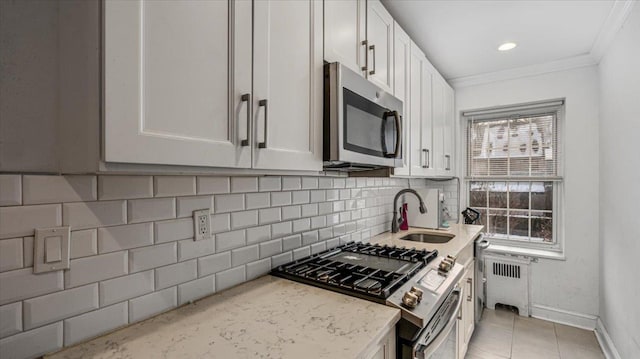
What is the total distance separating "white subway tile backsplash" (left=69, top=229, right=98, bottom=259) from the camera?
81cm

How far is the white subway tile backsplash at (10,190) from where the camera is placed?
71 cm

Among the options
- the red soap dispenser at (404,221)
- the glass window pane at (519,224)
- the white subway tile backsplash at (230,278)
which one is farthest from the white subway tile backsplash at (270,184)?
the glass window pane at (519,224)

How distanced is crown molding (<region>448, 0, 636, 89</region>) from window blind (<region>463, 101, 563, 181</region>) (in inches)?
13.1

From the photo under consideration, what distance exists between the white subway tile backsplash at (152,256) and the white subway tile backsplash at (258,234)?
1.10 feet

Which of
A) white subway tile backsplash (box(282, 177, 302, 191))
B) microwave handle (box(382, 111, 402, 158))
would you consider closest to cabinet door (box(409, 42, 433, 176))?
microwave handle (box(382, 111, 402, 158))

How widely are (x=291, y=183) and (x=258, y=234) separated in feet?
1.08

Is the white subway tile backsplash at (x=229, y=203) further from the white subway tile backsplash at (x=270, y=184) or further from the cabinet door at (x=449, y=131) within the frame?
the cabinet door at (x=449, y=131)

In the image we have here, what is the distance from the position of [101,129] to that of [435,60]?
2.98 m

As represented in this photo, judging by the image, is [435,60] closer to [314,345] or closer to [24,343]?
[314,345]

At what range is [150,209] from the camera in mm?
977

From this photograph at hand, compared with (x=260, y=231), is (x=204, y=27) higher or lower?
higher

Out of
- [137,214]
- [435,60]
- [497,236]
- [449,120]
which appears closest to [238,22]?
[137,214]

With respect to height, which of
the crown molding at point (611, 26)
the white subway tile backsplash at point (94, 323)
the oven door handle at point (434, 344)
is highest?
the crown molding at point (611, 26)

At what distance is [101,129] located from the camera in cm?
62
